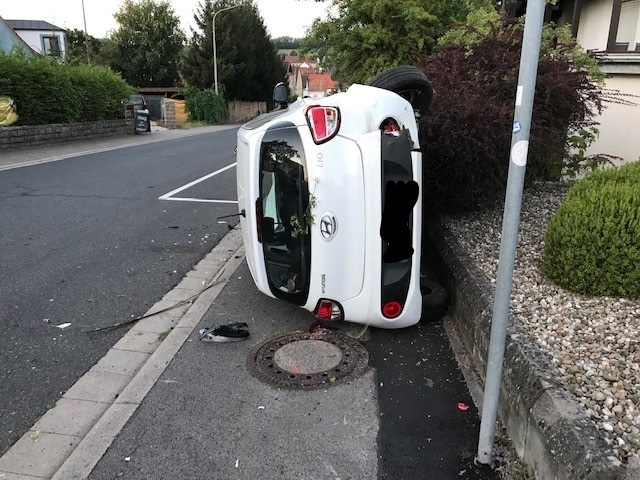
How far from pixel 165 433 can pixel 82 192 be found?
308 inches

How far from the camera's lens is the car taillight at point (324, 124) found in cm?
382

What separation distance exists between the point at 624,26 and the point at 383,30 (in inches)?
231

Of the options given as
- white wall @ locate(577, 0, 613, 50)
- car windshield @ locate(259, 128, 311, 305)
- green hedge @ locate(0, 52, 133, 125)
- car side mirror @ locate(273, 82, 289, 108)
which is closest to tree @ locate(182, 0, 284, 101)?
green hedge @ locate(0, 52, 133, 125)

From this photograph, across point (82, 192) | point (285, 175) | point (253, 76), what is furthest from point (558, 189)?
point (253, 76)

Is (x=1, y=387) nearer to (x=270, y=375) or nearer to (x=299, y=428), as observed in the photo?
(x=270, y=375)

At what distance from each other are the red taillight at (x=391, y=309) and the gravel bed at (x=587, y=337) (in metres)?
0.75

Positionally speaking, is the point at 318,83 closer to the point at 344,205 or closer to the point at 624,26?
the point at 624,26

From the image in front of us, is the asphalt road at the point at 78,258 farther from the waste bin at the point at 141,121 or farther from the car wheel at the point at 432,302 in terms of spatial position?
the waste bin at the point at 141,121

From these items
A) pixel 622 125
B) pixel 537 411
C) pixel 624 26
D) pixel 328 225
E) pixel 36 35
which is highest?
pixel 36 35

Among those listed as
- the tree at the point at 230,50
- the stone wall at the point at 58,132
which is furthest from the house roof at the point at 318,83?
the stone wall at the point at 58,132

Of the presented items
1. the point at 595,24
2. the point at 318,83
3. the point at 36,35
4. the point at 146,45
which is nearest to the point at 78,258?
the point at 595,24

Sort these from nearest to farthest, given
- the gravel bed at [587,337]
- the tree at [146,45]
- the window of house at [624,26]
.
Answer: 1. the gravel bed at [587,337]
2. the window of house at [624,26]
3. the tree at [146,45]

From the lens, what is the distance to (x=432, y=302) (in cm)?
433

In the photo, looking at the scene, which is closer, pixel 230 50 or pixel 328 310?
pixel 328 310
